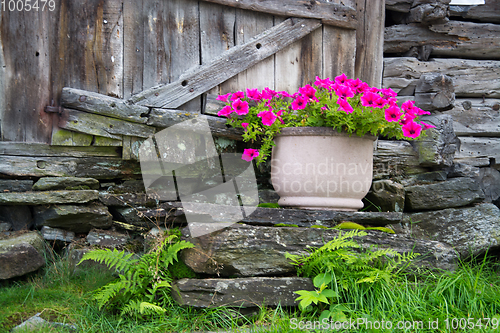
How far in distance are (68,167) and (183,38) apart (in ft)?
4.66

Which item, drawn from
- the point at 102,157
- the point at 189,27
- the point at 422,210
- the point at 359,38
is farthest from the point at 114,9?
the point at 422,210

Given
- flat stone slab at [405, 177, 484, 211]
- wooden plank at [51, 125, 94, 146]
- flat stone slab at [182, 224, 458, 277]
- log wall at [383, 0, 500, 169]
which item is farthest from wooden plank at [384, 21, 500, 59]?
wooden plank at [51, 125, 94, 146]

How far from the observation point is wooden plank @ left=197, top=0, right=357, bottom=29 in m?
3.46

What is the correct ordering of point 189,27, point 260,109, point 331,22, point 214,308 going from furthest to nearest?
point 331,22 < point 189,27 < point 260,109 < point 214,308

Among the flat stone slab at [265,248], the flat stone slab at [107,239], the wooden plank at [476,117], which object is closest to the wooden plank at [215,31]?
the flat stone slab at [107,239]

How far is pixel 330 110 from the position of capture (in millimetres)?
2713

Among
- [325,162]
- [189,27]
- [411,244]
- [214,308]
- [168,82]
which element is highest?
[189,27]

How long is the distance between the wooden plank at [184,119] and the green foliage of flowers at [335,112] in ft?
0.50

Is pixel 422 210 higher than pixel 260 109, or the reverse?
pixel 260 109

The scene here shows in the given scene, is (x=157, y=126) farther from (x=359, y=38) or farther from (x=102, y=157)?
(x=359, y=38)

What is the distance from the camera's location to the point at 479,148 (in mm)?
4410

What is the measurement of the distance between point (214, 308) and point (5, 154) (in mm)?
2009

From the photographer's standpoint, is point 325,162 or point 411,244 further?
point 325,162

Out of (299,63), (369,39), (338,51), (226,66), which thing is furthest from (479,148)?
(226,66)
